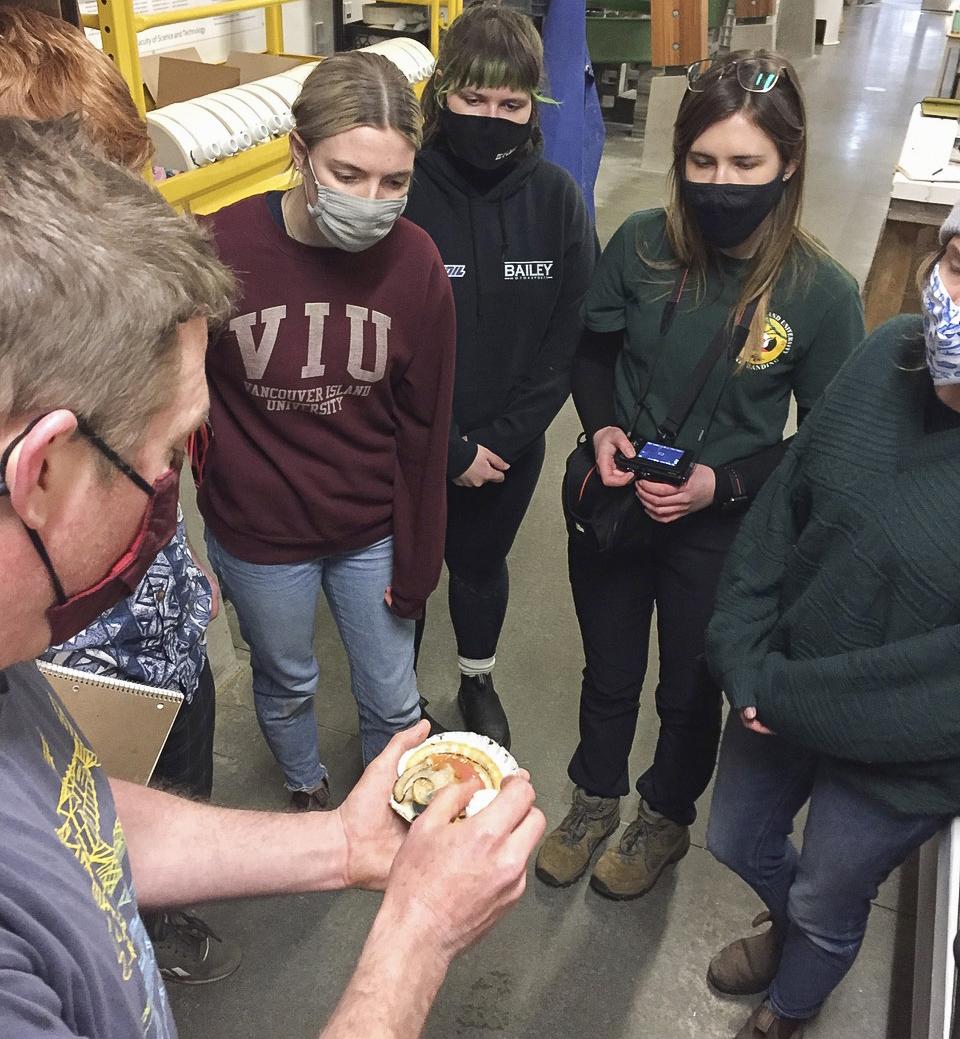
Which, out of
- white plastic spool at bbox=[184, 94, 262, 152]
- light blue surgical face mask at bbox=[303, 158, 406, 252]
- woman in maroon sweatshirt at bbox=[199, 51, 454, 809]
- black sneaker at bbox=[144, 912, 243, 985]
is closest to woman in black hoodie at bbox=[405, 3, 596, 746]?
woman in maroon sweatshirt at bbox=[199, 51, 454, 809]

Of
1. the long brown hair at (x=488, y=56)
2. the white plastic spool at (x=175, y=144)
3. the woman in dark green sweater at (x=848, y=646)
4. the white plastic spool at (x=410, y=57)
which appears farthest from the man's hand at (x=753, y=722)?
the white plastic spool at (x=410, y=57)

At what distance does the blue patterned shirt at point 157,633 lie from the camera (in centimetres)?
136

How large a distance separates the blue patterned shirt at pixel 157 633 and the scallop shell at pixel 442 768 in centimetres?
49

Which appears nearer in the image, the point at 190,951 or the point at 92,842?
the point at 92,842

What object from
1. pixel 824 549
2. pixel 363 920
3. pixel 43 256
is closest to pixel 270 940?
pixel 363 920

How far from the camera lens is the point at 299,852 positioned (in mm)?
1160

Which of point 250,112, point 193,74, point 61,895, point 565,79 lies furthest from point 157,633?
point 565,79

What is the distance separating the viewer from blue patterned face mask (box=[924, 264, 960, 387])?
3.92ft

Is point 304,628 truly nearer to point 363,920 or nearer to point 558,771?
point 363,920

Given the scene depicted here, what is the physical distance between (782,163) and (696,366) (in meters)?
0.39

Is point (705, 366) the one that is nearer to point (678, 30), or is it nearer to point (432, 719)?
point (432, 719)

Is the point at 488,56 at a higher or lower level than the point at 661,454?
higher

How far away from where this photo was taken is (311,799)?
90.0 inches

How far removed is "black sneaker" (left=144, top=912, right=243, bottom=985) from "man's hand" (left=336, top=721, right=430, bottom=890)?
0.89 metres
